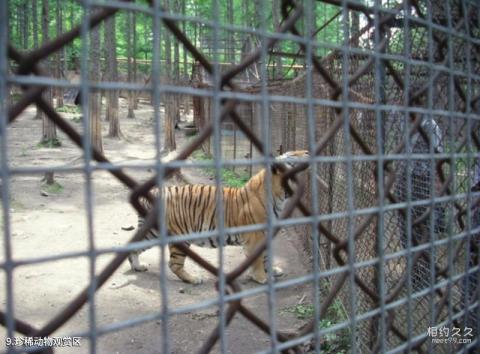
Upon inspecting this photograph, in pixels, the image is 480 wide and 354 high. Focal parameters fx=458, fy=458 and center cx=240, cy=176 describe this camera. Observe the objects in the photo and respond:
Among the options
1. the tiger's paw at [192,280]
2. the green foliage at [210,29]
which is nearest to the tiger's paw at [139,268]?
the tiger's paw at [192,280]

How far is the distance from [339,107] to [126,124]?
2243 cm

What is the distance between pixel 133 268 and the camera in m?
5.45

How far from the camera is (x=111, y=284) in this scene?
16.8ft

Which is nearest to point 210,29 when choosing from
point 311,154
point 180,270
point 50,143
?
point 311,154

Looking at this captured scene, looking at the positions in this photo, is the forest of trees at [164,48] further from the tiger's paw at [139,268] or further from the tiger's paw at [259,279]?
the tiger's paw at [259,279]

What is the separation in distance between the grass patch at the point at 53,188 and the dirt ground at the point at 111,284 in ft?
0.19

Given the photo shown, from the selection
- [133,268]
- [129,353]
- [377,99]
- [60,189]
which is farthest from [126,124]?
[377,99]

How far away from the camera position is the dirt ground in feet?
12.5

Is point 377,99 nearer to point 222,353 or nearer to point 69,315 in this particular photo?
point 222,353

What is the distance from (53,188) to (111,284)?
5.44 metres

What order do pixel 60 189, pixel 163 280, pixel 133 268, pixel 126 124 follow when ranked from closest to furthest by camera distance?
pixel 163 280 → pixel 133 268 → pixel 60 189 → pixel 126 124

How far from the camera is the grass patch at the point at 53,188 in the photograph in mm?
9703

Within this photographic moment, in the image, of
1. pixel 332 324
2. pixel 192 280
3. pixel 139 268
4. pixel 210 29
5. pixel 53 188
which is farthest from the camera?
pixel 53 188

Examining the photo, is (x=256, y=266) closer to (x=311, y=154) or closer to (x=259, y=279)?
(x=259, y=279)
